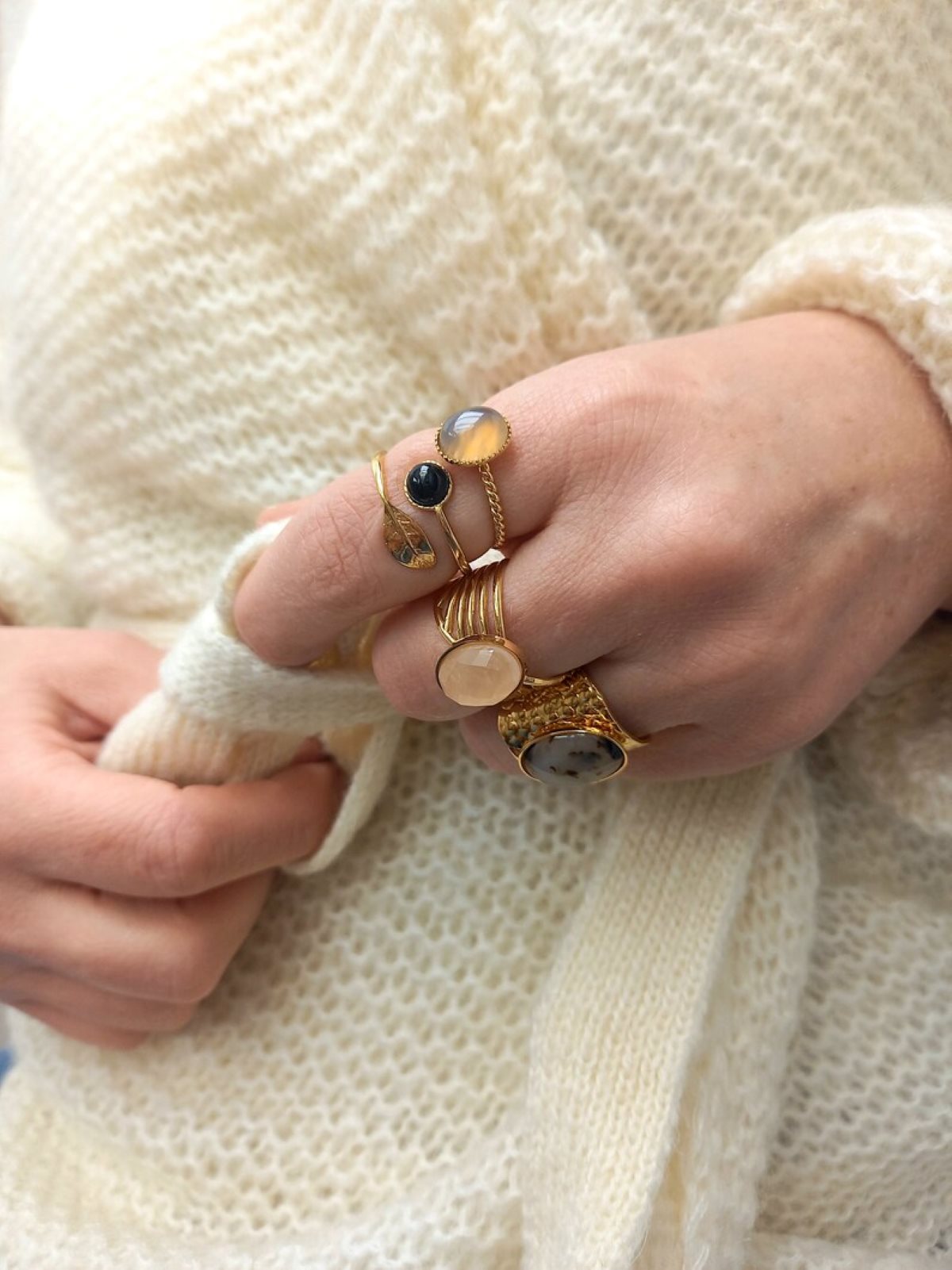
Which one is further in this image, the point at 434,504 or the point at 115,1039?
the point at 115,1039

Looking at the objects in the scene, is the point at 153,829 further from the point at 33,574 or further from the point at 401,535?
the point at 33,574

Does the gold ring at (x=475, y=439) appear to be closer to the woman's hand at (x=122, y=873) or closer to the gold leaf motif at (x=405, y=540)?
the gold leaf motif at (x=405, y=540)

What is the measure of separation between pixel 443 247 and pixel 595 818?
36 centimetres

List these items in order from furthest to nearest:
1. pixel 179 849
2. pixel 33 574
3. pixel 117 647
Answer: pixel 33 574, pixel 117 647, pixel 179 849

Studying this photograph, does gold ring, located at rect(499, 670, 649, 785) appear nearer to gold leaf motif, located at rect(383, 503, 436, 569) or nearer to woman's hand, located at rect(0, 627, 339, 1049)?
gold leaf motif, located at rect(383, 503, 436, 569)

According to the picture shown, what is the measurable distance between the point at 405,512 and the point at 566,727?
14cm

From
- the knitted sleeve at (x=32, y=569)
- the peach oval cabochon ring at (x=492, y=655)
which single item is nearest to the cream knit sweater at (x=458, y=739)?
the peach oval cabochon ring at (x=492, y=655)

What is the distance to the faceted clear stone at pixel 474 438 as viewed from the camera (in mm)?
419

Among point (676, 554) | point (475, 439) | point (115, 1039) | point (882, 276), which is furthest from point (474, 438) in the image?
point (115, 1039)

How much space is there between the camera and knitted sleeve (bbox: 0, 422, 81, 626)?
2.67 feet

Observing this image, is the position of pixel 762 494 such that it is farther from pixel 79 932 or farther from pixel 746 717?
pixel 79 932

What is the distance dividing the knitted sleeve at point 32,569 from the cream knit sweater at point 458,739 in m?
0.21

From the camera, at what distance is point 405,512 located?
43 cm

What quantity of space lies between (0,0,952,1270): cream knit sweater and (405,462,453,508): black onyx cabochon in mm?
122
